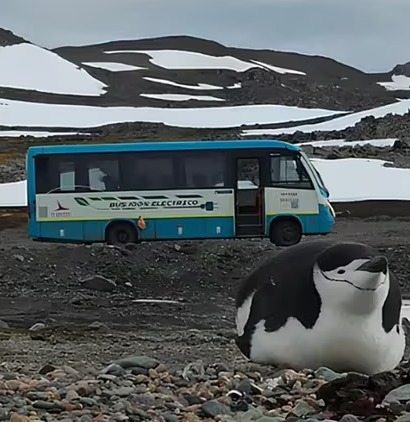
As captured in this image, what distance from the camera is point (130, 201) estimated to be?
78.7 feet

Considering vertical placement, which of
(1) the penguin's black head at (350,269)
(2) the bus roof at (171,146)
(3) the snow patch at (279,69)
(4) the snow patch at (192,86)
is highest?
(3) the snow patch at (279,69)

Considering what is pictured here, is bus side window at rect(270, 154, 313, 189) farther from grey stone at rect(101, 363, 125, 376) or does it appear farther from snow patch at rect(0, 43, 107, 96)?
snow patch at rect(0, 43, 107, 96)

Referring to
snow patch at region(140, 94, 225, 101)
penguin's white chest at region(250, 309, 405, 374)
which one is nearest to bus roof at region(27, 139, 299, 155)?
penguin's white chest at region(250, 309, 405, 374)

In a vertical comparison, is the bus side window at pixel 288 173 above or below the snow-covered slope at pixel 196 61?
below

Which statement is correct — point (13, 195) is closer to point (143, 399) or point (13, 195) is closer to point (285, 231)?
point (285, 231)

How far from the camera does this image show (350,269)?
649 centimetres

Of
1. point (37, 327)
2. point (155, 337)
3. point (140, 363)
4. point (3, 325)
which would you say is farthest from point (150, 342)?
point (140, 363)

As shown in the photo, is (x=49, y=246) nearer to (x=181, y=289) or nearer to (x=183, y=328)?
(x=181, y=289)

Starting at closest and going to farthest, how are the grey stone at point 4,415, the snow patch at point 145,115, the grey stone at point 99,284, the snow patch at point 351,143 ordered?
1. the grey stone at point 4,415
2. the grey stone at point 99,284
3. the snow patch at point 351,143
4. the snow patch at point 145,115

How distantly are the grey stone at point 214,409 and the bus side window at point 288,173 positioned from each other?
17.7 metres

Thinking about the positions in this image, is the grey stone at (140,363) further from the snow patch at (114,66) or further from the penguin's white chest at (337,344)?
the snow patch at (114,66)

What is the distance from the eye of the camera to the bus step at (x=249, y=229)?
78.4 ft

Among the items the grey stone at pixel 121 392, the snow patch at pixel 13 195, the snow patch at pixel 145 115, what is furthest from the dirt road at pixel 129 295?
the snow patch at pixel 145 115

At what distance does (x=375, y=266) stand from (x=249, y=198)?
17.7m
